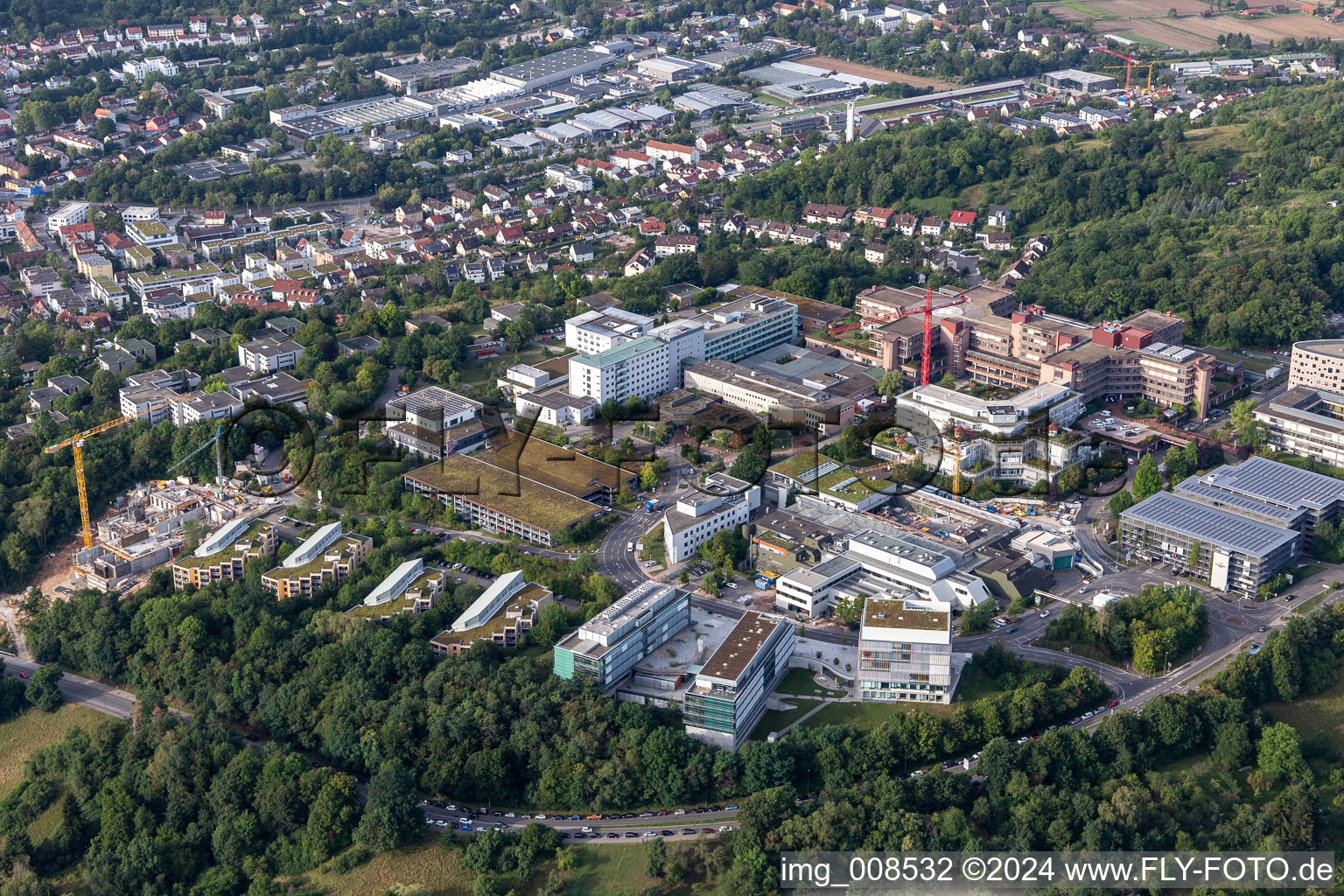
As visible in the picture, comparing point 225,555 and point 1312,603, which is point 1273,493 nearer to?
point 1312,603

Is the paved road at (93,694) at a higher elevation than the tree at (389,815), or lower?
lower

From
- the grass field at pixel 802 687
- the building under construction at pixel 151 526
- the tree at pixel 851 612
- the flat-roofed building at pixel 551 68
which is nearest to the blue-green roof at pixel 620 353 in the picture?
the building under construction at pixel 151 526

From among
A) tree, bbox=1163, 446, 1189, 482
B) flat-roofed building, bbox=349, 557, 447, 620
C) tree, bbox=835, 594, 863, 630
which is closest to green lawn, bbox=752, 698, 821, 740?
tree, bbox=835, 594, 863, 630

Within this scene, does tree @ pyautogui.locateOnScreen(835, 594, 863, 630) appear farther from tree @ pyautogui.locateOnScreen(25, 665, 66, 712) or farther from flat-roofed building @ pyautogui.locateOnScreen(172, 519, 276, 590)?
tree @ pyautogui.locateOnScreen(25, 665, 66, 712)

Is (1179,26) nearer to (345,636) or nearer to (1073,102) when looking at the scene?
(1073,102)

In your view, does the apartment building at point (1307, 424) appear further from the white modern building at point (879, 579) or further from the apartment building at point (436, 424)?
the apartment building at point (436, 424)

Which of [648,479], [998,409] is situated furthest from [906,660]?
[998,409]

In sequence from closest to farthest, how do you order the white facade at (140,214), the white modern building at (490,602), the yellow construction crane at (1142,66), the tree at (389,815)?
the tree at (389,815) < the white modern building at (490,602) < the white facade at (140,214) < the yellow construction crane at (1142,66)
